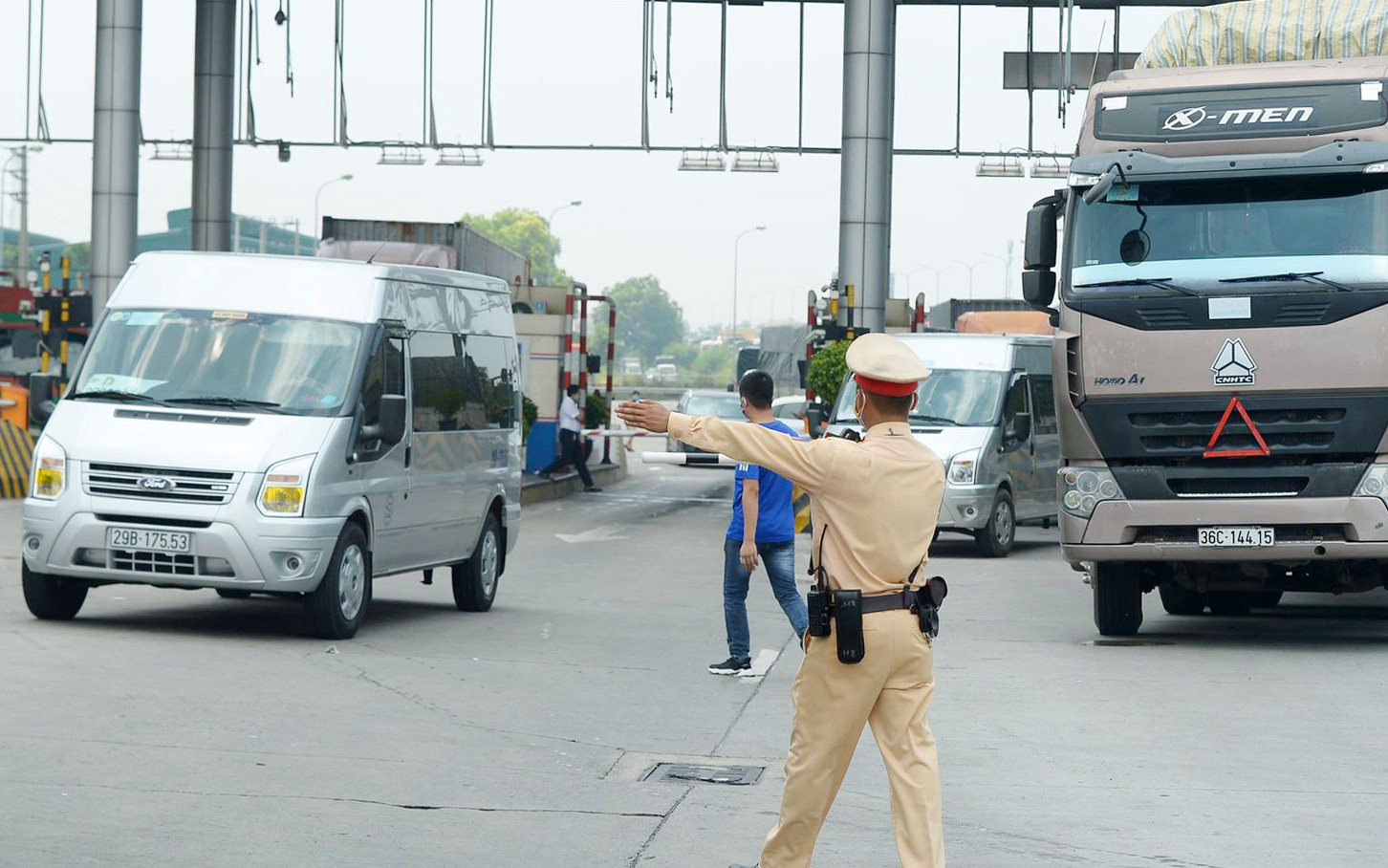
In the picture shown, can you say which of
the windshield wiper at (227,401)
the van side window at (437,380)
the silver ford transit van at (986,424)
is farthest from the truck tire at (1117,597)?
the silver ford transit van at (986,424)

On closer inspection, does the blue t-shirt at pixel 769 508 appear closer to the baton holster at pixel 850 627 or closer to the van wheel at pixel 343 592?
the van wheel at pixel 343 592

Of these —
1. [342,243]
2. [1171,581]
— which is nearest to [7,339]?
[342,243]

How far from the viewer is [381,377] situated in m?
13.0

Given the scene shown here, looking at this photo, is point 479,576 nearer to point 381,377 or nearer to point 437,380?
point 437,380

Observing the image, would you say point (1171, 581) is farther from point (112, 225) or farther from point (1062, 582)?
point (112, 225)

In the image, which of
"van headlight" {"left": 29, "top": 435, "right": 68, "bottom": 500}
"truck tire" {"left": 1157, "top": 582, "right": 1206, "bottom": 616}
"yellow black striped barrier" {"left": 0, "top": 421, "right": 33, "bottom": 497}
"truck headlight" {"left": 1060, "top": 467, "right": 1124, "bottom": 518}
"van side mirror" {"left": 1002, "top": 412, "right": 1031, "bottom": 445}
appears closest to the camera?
"van headlight" {"left": 29, "top": 435, "right": 68, "bottom": 500}

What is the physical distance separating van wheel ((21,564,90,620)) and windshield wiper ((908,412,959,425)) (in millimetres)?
11553

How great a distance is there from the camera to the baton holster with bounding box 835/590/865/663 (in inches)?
218

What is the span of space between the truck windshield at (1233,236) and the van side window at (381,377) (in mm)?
4507

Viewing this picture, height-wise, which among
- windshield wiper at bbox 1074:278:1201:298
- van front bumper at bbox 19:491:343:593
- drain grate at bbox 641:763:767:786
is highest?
windshield wiper at bbox 1074:278:1201:298

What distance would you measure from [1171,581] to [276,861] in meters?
8.87

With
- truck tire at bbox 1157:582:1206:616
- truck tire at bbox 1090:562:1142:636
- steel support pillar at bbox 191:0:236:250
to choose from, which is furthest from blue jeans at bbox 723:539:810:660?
steel support pillar at bbox 191:0:236:250

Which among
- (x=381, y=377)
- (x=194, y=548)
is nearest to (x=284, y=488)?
(x=194, y=548)

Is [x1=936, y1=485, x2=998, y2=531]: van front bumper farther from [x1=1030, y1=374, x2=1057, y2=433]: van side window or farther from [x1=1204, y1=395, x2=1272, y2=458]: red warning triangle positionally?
[x1=1204, y1=395, x2=1272, y2=458]: red warning triangle
